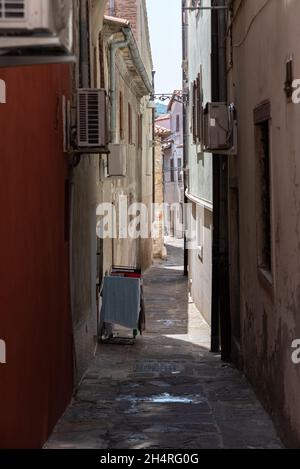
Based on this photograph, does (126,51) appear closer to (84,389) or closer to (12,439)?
(84,389)

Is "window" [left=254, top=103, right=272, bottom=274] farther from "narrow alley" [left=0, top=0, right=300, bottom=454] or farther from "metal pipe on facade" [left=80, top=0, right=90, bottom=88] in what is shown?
"metal pipe on facade" [left=80, top=0, right=90, bottom=88]

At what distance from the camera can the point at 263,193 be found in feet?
27.1

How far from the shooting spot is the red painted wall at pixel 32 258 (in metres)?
5.33

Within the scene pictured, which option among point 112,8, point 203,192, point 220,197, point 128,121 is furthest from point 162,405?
point 112,8

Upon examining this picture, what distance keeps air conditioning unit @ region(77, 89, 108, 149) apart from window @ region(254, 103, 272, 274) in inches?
74.0

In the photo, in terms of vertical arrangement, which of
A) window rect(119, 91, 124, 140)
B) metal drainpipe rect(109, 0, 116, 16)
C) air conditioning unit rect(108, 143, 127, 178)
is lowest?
air conditioning unit rect(108, 143, 127, 178)

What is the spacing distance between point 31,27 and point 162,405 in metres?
5.56

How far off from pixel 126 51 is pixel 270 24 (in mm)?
10944

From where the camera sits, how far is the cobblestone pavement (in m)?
6.81

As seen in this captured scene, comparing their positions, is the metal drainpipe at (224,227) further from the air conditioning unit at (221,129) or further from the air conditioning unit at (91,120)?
the air conditioning unit at (91,120)

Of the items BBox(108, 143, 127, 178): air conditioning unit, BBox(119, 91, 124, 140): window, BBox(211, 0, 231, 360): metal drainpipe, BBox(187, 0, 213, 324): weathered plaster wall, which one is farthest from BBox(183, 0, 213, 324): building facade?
BBox(211, 0, 231, 360): metal drainpipe

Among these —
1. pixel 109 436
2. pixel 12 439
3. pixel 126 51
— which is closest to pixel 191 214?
pixel 126 51

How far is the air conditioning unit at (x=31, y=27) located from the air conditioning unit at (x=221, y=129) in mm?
6605

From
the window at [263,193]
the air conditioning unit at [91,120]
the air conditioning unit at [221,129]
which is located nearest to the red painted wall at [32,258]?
the air conditioning unit at [91,120]
